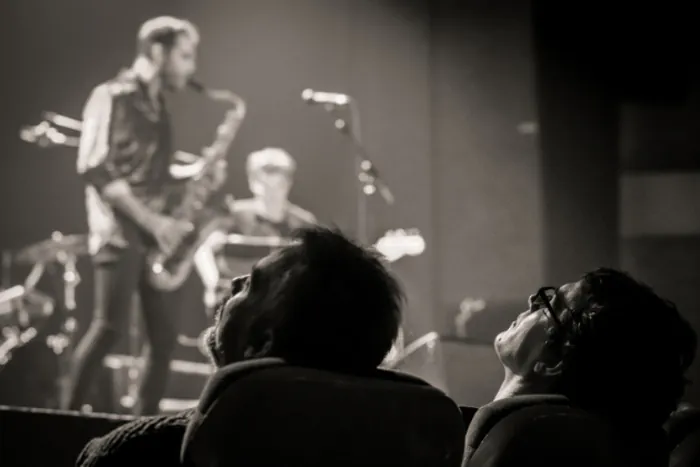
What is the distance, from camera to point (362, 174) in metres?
3.21

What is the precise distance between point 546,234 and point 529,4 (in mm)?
804

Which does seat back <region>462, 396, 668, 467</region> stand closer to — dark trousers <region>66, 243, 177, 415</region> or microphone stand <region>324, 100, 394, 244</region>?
microphone stand <region>324, 100, 394, 244</region>

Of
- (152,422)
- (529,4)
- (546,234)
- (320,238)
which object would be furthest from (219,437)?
(529,4)

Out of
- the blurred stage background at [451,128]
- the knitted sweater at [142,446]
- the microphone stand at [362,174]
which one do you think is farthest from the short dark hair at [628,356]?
the microphone stand at [362,174]

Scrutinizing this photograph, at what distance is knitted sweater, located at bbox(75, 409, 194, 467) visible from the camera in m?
0.87

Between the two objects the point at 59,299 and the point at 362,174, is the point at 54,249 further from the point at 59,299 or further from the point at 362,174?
the point at 362,174

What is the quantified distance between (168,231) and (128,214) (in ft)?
0.50

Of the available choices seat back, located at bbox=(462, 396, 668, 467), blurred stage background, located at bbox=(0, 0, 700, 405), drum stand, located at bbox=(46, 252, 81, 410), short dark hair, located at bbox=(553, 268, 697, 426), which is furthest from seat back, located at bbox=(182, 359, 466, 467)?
drum stand, located at bbox=(46, 252, 81, 410)

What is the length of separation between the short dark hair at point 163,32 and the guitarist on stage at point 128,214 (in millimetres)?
81

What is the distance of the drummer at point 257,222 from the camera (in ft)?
→ 10.5

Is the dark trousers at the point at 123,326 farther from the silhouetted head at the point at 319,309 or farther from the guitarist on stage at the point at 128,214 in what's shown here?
the silhouetted head at the point at 319,309

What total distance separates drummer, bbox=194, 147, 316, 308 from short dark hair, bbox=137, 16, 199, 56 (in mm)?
568

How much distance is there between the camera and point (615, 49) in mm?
3039

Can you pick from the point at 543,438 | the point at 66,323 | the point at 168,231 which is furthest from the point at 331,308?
the point at 66,323
